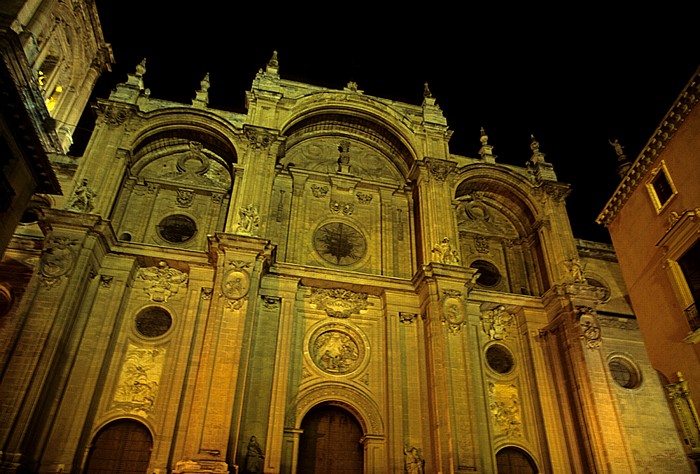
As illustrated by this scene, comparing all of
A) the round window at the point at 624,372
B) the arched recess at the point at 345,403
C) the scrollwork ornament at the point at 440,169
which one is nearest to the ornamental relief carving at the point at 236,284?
the arched recess at the point at 345,403

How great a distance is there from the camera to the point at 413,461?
15.1m

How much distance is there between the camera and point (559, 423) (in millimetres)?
17656

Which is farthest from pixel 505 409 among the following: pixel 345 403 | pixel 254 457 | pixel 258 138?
pixel 258 138

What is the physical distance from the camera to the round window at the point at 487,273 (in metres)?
21.3

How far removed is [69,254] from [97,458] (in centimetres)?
606

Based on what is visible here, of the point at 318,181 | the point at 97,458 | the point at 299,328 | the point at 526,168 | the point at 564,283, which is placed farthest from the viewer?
the point at 526,168

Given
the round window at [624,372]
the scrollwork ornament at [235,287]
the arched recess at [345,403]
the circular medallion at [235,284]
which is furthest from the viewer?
the round window at [624,372]

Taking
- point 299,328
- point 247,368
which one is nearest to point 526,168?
point 299,328

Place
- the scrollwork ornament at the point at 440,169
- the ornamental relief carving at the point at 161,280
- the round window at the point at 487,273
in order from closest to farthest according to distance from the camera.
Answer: the ornamental relief carving at the point at 161,280
the scrollwork ornament at the point at 440,169
the round window at the point at 487,273

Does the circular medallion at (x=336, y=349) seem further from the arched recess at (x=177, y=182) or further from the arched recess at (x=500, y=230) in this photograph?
the arched recess at (x=500, y=230)

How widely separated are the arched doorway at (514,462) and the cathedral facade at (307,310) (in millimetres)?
77

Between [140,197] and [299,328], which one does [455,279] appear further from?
[140,197]

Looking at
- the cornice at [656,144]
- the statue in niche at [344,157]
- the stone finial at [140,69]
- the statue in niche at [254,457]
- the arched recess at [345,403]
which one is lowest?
the statue in niche at [254,457]

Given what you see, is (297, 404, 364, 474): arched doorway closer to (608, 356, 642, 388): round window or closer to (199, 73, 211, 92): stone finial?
(608, 356, 642, 388): round window
